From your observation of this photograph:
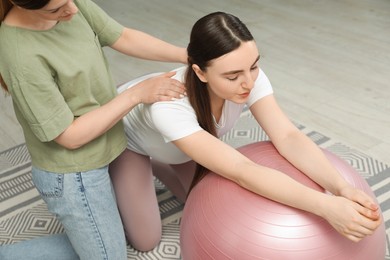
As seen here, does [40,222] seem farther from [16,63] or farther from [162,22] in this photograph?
[162,22]

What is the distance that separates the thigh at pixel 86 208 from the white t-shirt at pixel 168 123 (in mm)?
161

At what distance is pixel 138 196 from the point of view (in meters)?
1.65

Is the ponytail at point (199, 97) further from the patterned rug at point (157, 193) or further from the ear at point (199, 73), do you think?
the patterned rug at point (157, 193)

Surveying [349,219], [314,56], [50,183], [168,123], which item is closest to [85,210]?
[50,183]

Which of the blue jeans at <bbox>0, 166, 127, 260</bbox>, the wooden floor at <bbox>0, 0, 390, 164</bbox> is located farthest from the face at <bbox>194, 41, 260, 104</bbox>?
the wooden floor at <bbox>0, 0, 390, 164</bbox>

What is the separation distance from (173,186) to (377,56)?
1.57 m

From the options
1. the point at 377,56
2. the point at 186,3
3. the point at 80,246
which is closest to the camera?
the point at 80,246

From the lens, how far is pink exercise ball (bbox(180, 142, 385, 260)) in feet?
3.71

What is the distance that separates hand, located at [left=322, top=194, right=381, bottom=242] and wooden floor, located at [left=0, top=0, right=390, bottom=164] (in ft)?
3.21

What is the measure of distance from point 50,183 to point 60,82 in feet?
1.00

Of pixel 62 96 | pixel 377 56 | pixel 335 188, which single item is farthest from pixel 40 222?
pixel 377 56

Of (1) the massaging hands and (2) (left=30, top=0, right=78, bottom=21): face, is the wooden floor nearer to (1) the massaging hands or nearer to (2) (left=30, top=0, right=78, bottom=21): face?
(1) the massaging hands

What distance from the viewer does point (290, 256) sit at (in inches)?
44.2

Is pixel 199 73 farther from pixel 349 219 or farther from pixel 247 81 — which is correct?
pixel 349 219
